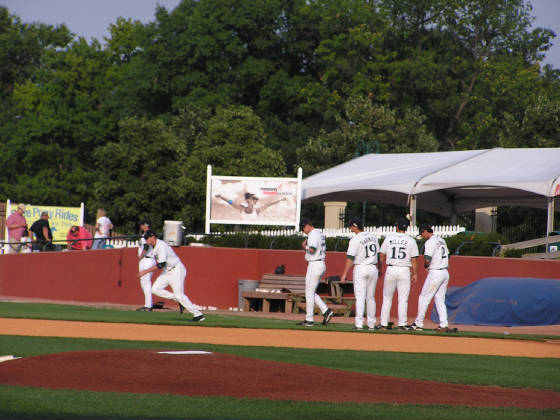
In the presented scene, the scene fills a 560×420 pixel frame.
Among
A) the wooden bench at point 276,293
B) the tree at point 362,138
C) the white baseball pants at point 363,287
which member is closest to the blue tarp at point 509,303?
the white baseball pants at point 363,287

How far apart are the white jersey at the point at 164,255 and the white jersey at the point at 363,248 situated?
3.31 metres

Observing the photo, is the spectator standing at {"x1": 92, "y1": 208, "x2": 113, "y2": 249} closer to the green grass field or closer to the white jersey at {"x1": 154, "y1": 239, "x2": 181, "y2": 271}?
the green grass field

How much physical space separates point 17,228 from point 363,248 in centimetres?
1465

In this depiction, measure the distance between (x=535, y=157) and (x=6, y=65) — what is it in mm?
54389

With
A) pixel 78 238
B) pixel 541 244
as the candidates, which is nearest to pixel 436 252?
pixel 541 244

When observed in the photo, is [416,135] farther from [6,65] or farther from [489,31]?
[6,65]

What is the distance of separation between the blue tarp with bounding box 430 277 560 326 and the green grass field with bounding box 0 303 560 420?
274 centimetres

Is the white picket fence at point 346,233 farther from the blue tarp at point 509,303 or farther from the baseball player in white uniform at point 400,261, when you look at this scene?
the baseball player in white uniform at point 400,261

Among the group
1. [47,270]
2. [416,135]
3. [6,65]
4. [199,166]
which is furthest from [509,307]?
[6,65]

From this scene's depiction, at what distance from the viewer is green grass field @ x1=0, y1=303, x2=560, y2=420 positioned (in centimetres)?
721

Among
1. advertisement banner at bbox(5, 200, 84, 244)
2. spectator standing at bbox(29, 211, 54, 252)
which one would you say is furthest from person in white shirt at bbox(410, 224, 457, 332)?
advertisement banner at bbox(5, 200, 84, 244)

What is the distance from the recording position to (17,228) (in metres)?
27.4

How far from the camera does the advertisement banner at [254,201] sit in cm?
→ 2602

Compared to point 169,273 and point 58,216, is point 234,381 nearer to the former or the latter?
point 169,273
